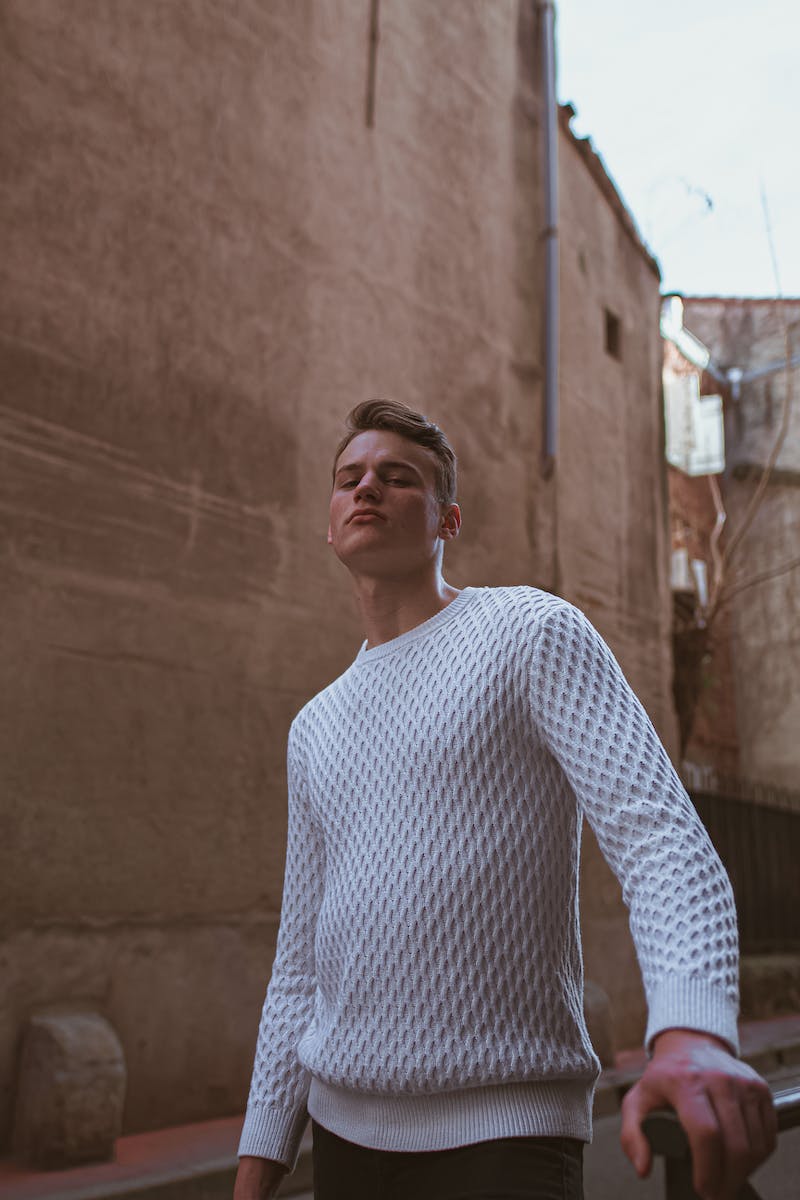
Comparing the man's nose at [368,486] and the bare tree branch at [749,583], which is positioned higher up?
the bare tree branch at [749,583]

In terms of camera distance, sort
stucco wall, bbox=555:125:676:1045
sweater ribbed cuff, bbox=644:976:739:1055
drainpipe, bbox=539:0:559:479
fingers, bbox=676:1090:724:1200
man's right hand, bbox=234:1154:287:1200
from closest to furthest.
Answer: fingers, bbox=676:1090:724:1200, sweater ribbed cuff, bbox=644:976:739:1055, man's right hand, bbox=234:1154:287:1200, stucco wall, bbox=555:125:676:1045, drainpipe, bbox=539:0:559:479

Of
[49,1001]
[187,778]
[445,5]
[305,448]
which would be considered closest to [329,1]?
[445,5]

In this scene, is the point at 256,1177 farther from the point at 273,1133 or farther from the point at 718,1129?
the point at 718,1129

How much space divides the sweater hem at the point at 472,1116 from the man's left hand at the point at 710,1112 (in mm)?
459

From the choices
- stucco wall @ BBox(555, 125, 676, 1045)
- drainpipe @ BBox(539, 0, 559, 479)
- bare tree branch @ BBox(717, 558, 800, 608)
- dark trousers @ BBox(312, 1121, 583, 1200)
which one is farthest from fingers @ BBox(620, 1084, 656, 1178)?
bare tree branch @ BBox(717, 558, 800, 608)

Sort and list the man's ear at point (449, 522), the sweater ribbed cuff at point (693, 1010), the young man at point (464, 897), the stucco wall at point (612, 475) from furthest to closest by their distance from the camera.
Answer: the stucco wall at point (612, 475) < the man's ear at point (449, 522) < the young man at point (464, 897) < the sweater ribbed cuff at point (693, 1010)

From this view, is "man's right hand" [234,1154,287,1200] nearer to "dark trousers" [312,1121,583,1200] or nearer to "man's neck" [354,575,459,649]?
"dark trousers" [312,1121,583,1200]

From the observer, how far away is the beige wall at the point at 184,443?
5211 millimetres

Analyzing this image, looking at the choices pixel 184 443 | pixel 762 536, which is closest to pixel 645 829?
pixel 184 443

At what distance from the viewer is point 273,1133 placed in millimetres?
1731

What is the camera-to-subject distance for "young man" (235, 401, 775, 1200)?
1.38 m

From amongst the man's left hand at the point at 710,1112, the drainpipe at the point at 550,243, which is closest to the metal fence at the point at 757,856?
the drainpipe at the point at 550,243

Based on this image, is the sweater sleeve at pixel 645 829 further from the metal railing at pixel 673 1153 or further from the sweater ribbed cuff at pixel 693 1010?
the metal railing at pixel 673 1153

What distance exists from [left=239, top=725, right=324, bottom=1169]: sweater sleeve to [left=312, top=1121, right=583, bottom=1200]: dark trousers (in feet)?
0.57
